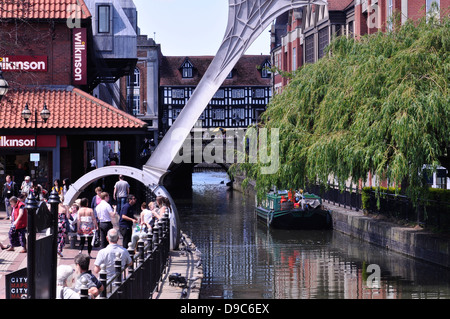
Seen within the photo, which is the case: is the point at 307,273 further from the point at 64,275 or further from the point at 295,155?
the point at 64,275

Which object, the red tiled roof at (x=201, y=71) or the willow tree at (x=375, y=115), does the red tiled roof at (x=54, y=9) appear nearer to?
the willow tree at (x=375, y=115)

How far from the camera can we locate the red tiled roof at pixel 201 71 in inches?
3640

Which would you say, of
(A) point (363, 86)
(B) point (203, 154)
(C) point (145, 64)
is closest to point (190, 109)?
(A) point (363, 86)

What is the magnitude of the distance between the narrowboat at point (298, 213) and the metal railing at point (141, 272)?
15.1 meters

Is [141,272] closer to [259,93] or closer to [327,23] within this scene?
[327,23]

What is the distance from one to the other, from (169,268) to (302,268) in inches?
234

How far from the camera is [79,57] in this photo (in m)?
31.6

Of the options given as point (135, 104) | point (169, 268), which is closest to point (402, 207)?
point (169, 268)

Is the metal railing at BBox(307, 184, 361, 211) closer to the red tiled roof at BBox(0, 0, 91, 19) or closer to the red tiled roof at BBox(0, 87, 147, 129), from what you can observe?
the red tiled roof at BBox(0, 87, 147, 129)

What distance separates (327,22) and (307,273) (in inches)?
1204

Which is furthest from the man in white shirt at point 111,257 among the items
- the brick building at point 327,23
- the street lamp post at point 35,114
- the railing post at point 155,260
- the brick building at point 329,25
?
the brick building at point 327,23

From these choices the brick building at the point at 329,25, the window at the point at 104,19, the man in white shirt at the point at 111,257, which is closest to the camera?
the man in white shirt at the point at 111,257

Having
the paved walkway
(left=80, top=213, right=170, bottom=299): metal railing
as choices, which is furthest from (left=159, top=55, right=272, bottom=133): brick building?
(left=80, top=213, right=170, bottom=299): metal railing

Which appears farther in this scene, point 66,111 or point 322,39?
point 322,39
